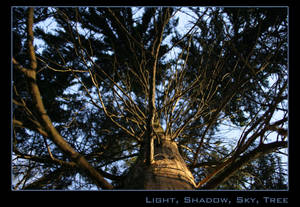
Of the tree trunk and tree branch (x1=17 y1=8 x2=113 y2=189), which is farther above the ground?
tree branch (x1=17 y1=8 x2=113 y2=189)

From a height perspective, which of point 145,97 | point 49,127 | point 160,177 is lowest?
point 160,177

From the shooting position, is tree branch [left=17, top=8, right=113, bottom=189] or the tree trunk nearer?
tree branch [left=17, top=8, right=113, bottom=189]

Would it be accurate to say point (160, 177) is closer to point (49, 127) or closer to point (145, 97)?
point (49, 127)

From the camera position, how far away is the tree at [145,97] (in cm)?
100

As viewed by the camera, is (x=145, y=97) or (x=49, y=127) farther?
(x=145, y=97)

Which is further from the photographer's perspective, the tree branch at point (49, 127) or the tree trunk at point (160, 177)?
the tree trunk at point (160, 177)

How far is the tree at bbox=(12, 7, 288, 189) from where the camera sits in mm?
996

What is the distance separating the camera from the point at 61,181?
1.95 meters

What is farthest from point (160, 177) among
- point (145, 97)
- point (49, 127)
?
point (145, 97)

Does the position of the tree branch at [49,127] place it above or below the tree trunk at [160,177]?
above

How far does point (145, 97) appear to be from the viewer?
7.27ft
